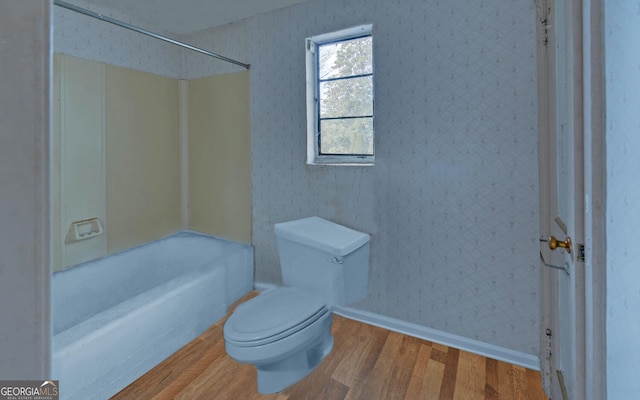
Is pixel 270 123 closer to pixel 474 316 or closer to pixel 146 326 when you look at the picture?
pixel 146 326

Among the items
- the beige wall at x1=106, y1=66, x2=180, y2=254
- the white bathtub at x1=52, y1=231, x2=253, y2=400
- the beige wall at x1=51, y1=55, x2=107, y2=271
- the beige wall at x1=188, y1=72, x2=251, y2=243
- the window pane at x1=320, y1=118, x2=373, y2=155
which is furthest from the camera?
the beige wall at x1=188, y1=72, x2=251, y2=243

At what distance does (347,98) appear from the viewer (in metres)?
2.07

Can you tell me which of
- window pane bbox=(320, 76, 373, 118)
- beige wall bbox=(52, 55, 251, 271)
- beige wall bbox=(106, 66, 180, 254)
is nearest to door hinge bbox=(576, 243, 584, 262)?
window pane bbox=(320, 76, 373, 118)

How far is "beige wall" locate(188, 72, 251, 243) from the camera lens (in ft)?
7.91

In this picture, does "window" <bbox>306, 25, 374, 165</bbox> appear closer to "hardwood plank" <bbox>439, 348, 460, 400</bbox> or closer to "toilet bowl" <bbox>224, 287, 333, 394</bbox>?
"toilet bowl" <bbox>224, 287, 333, 394</bbox>

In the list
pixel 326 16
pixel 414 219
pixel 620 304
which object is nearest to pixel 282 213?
pixel 414 219

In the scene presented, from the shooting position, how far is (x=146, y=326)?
1555 millimetres

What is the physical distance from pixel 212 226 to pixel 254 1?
5.67 feet

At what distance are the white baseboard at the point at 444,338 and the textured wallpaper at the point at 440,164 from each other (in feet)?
0.13

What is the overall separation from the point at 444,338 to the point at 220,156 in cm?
208

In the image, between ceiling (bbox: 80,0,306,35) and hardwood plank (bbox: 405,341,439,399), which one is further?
ceiling (bbox: 80,0,306,35)

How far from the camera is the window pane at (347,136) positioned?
2.02 meters

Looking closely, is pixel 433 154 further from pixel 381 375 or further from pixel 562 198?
pixel 381 375
